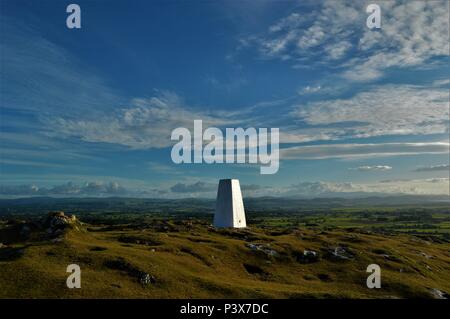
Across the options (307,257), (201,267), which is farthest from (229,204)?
(201,267)

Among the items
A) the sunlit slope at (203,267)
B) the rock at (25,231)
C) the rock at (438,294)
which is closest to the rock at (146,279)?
the sunlit slope at (203,267)

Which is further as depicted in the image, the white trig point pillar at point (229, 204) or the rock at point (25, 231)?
the white trig point pillar at point (229, 204)

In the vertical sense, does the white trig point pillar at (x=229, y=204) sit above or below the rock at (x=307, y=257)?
above

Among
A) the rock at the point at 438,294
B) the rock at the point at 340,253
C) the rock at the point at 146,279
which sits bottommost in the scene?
the rock at the point at 438,294

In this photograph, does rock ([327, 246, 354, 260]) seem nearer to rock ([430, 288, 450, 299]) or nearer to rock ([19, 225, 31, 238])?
rock ([430, 288, 450, 299])

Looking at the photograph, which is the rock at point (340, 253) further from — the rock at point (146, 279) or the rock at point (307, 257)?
the rock at point (146, 279)
